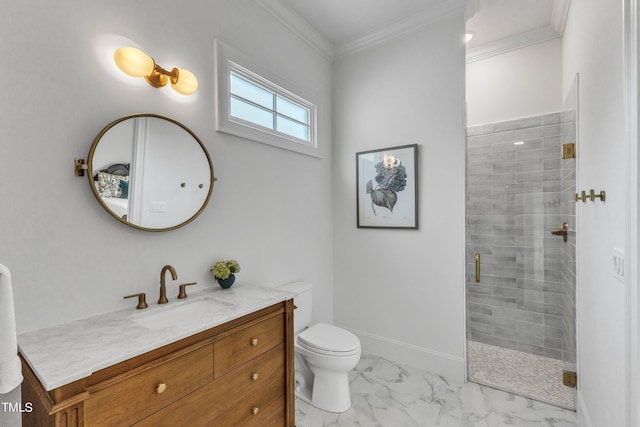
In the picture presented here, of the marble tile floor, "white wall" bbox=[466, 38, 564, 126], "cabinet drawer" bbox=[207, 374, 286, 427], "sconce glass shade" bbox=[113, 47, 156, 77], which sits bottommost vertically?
the marble tile floor

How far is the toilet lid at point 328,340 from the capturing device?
1.93 m

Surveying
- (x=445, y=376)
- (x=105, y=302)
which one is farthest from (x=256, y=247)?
(x=445, y=376)

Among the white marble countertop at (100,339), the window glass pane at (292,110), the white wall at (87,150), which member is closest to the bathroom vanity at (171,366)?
the white marble countertop at (100,339)

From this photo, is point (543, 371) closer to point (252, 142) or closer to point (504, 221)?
point (504, 221)

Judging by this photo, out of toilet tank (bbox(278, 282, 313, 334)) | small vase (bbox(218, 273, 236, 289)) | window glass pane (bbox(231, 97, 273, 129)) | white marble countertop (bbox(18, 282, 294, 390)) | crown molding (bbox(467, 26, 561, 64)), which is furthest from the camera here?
crown molding (bbox(467, 26, 561, 64))

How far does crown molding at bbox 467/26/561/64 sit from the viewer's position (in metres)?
2.63

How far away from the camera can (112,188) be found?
139 cm

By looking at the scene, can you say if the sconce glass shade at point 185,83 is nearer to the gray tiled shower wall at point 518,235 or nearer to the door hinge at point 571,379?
the gray tiled shower wall at point 518,235

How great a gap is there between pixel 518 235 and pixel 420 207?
1.07m

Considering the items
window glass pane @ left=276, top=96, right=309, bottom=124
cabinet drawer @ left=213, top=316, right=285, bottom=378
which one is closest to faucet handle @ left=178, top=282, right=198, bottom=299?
cabinet drawer @ left=213, top=316, right=285, bottom=378

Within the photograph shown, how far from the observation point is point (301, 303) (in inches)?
90.0

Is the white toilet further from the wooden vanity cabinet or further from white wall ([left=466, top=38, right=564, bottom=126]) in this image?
white wall ([left=466, top=38, right=564, bottom=126])

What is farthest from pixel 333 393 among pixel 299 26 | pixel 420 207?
pixel 299 26

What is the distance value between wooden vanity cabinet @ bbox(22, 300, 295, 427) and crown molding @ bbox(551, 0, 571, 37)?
9.78 feet
